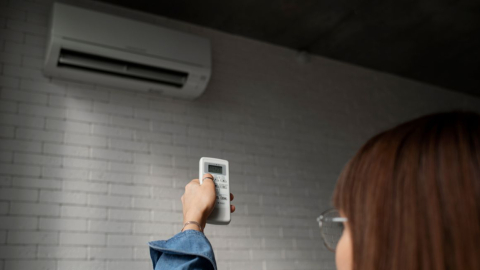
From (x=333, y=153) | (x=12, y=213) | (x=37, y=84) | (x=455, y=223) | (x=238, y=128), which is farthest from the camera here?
(x=333, y=153)

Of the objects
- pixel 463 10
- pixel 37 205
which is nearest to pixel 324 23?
pixel 463 10

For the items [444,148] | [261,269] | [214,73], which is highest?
[214,73]

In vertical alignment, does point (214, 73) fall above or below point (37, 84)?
above

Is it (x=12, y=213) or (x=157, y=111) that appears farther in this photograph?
(x=157, y=111)

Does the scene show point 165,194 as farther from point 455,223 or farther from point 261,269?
point 455,223

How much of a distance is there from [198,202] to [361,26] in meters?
2.99

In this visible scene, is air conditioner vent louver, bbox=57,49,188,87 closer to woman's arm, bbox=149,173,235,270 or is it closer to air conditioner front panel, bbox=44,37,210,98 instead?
air conditioner front panel, bbox=44,37,210,98

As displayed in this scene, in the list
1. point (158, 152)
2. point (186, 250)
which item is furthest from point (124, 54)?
point (186, 250)

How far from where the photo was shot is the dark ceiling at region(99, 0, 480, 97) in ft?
10.9

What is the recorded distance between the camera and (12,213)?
2.52 meters

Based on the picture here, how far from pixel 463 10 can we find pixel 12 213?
10.6ft

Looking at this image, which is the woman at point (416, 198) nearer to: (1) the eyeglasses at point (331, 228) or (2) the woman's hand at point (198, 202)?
(1) the eyeglasses at point (331, 228)

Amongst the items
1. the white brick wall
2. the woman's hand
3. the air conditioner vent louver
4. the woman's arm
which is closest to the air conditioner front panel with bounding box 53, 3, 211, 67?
the air conditioner vent louver

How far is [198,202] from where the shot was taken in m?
1.00
